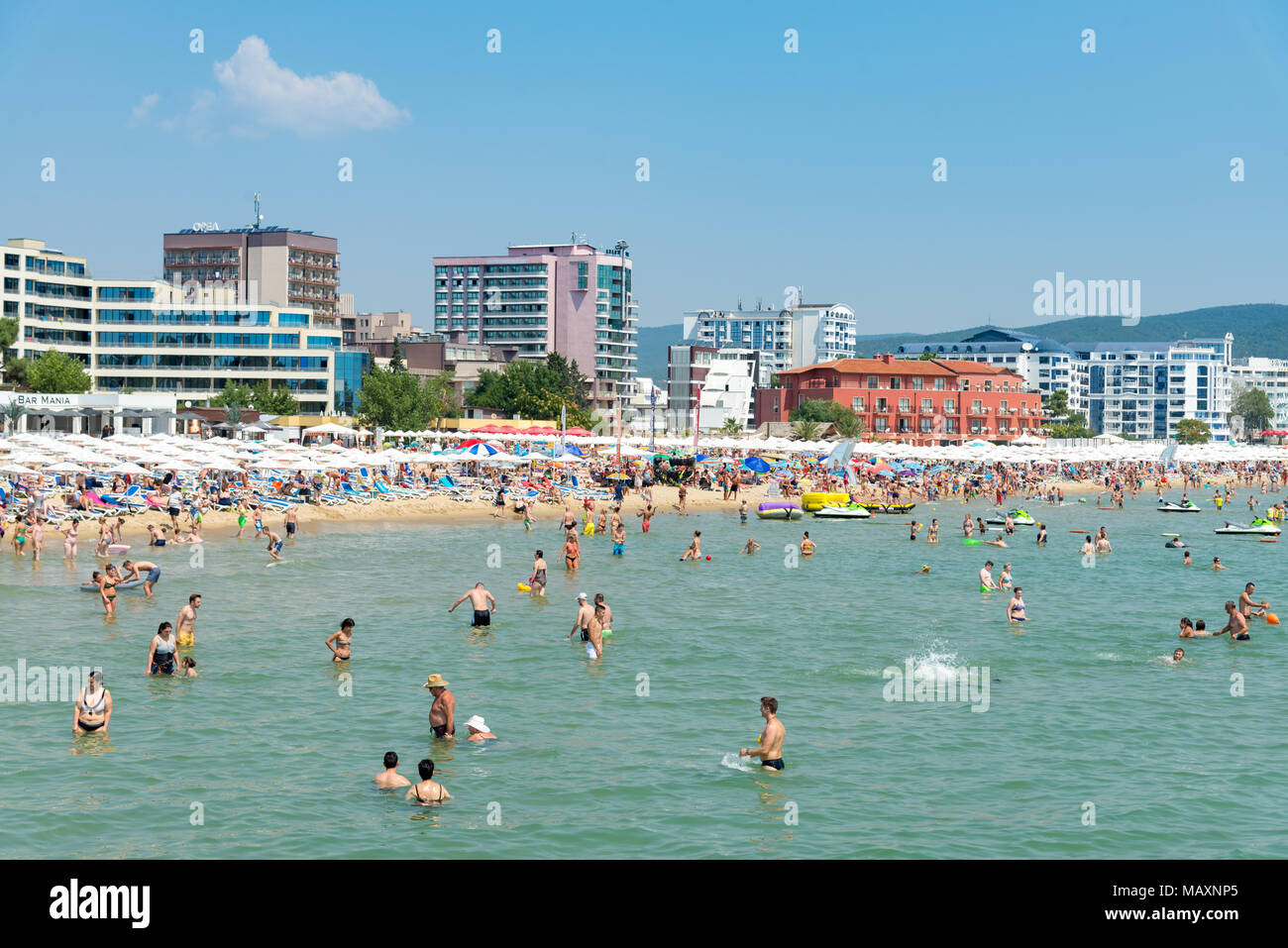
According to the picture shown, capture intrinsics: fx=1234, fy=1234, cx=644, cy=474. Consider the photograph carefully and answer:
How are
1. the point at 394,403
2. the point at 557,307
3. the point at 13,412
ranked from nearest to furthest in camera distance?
the point at 13,412, the point at 394,403, the point at 557,307

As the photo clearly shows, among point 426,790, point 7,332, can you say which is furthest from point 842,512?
point 7,332

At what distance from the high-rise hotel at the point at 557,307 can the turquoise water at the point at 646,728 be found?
128 m

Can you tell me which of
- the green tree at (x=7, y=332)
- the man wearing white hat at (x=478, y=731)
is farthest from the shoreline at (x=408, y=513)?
the green tree at (x=7, y=332)

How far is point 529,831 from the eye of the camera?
46.5 feet

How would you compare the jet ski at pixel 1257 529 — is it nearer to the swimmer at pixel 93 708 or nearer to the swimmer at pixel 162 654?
the swimmer at pixel 162 654

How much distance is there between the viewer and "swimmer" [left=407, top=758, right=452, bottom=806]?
14.8 metres

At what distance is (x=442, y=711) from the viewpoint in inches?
693

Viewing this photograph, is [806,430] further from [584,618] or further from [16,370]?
[584,618]

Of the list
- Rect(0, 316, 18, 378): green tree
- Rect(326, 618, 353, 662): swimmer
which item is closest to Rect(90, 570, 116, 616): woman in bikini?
Rect(326, 618, 353, 662): swimmer

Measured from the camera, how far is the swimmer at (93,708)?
17391mm

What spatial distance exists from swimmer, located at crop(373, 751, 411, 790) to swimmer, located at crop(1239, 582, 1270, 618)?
20.5 meters

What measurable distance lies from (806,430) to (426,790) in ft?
347
